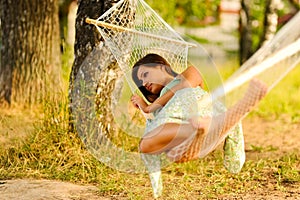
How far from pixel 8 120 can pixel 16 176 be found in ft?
4.56

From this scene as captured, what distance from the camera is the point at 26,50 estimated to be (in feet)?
24.1

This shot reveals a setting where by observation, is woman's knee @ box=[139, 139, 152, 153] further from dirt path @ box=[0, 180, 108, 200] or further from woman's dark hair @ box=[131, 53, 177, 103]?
dirt path @ box=[0, 180, 108, 200]

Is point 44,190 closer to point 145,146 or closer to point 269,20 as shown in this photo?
point 145,146

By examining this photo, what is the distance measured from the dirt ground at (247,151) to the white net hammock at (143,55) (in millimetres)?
568

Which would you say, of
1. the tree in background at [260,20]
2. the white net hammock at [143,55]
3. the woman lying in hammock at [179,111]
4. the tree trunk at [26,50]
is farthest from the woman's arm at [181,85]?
the tree in background at [260,20]

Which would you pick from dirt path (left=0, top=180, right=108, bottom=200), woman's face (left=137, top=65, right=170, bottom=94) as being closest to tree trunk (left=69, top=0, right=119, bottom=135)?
dirt path (left=0, top=180, right=108, bottom=200)

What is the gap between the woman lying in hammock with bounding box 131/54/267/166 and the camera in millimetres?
3854

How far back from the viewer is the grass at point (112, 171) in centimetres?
478

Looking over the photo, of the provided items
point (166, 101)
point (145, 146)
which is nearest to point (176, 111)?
point (166, 101)

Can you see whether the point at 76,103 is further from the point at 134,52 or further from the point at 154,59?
the point at 154,59

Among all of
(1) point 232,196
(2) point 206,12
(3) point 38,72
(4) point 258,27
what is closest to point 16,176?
(1) point 232,196

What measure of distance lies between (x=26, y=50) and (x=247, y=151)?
8.57 ft

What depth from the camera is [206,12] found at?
1466cm

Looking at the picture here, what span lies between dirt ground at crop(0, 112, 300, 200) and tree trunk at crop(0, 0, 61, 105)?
0.48 m
